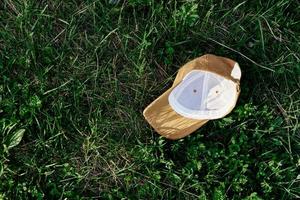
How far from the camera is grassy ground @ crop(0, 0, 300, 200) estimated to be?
252cm

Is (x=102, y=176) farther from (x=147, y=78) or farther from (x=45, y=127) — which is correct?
(x=147, y=78)

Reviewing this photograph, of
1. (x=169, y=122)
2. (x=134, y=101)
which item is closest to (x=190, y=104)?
(x=169, y=122)

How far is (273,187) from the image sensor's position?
101 inches

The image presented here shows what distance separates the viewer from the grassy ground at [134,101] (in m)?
2.52

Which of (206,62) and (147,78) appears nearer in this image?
(206,62)

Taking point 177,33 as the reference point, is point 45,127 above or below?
below

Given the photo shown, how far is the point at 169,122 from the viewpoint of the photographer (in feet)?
8.36

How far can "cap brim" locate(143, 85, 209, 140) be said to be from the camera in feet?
8.29

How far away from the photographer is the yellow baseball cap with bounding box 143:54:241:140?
98.5 inches

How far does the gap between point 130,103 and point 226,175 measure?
58 centimetres

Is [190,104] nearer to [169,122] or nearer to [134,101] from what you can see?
[169,122]

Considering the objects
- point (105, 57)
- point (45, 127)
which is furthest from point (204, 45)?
point (45, 127)

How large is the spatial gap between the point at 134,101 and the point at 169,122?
20 cm

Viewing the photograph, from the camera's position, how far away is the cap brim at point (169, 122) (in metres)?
2.53
